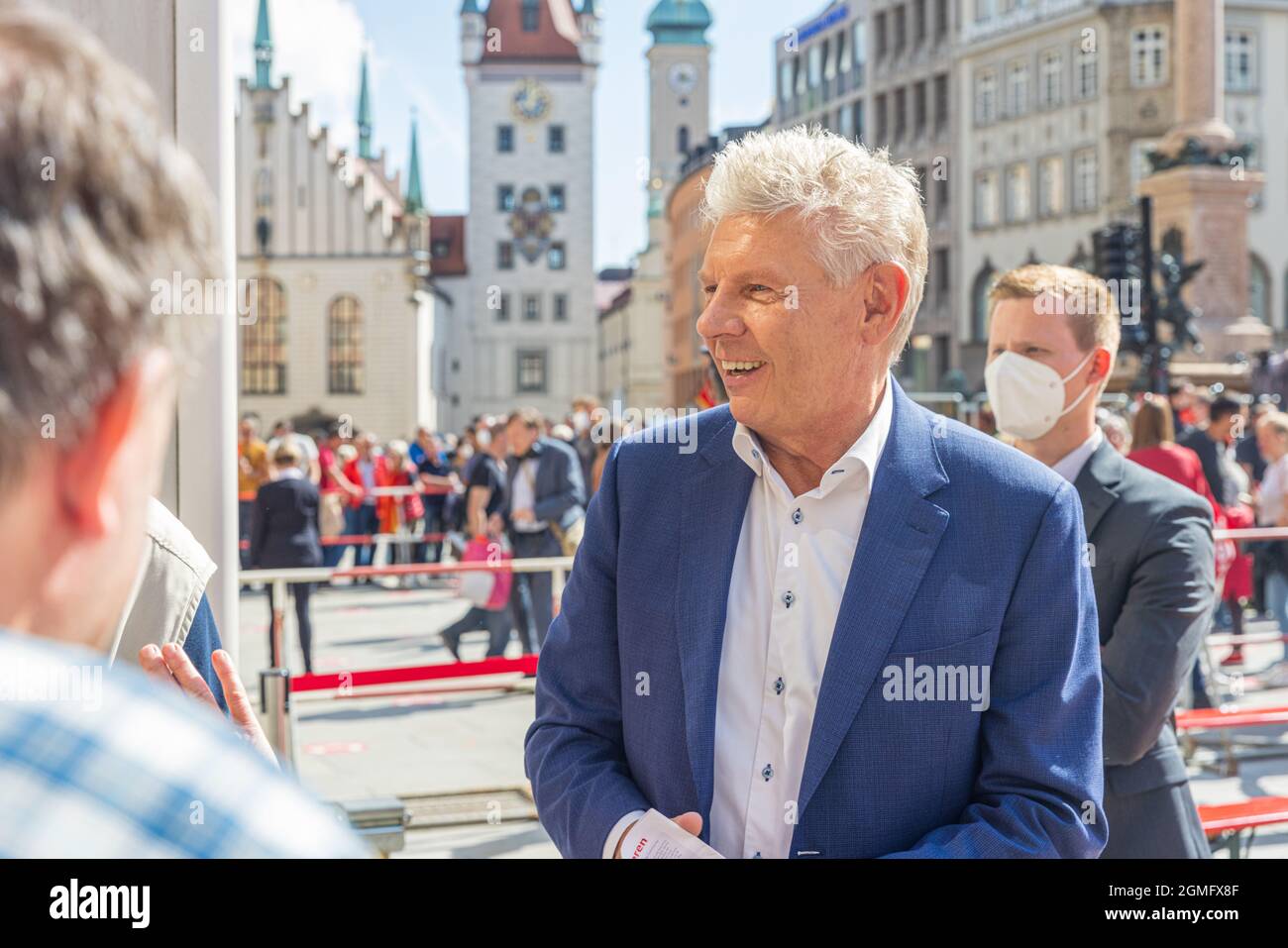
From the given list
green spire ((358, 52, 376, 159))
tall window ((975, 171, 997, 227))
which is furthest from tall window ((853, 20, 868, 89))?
green spire ((358, 52, 376, 159))

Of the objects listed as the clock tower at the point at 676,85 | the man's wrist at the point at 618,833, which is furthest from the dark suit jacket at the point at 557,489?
the clock tower at the point at 676,85

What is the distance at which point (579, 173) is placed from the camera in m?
85.6

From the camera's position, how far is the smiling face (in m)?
2.21

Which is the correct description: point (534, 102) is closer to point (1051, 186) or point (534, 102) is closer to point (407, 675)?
point (1051, 186)

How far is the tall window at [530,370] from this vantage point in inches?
3381

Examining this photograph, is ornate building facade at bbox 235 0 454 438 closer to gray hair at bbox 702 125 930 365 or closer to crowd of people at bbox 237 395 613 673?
crowd of people at bbox 237 395 613 673

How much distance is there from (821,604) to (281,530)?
974 centimetres

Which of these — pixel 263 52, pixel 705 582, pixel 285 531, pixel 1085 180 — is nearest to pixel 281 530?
pixel 285 531

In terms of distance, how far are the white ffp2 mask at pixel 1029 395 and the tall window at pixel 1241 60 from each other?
50760mm

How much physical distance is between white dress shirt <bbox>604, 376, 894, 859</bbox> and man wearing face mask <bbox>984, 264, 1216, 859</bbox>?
3.15ft

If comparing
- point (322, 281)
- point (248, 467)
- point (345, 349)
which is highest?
point (322, 281)

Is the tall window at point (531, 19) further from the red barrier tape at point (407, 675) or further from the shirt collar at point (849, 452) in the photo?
the shirt collar at point (849, 452)

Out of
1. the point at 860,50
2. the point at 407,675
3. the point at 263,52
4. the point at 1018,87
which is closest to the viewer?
the point at 407,675

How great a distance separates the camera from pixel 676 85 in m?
103
